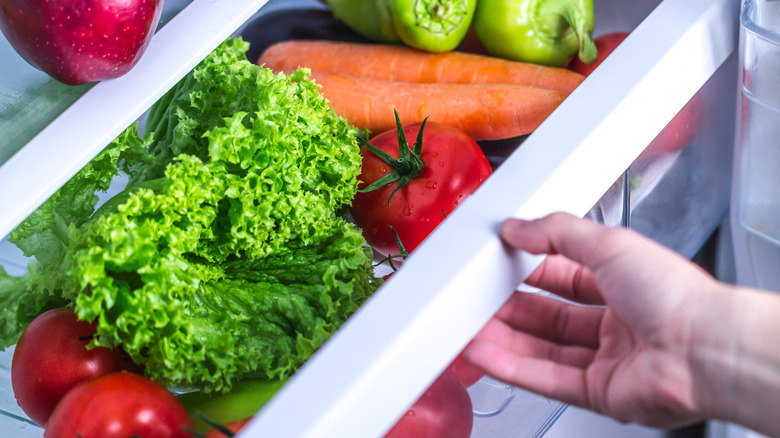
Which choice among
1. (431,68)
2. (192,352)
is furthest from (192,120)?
(431,68)

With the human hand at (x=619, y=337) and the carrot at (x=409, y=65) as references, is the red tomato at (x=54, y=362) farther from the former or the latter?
the carrot at (x=409, y=65)

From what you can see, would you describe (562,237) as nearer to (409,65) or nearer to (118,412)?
(118,412)

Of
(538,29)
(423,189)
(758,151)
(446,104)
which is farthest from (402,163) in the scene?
(758,151)

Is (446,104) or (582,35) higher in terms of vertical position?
(582,35)

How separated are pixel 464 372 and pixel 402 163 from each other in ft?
0.93

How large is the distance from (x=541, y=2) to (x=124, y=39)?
0.67 meters

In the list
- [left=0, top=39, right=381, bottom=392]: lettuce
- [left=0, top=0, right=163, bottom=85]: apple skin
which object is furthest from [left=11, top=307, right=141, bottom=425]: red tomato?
[left=0, top=0, right=163, bottom=85]: apple skin

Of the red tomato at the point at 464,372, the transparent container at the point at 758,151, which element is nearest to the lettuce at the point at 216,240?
the red tomato at the point at 464,372

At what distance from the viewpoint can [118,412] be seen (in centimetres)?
64

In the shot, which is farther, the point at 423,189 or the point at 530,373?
the point at 423,189

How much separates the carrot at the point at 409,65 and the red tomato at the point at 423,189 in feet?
0.79

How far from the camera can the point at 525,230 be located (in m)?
0.61

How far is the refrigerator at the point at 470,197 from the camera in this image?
543 mm

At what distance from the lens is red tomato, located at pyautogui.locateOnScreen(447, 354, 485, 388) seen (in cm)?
79
